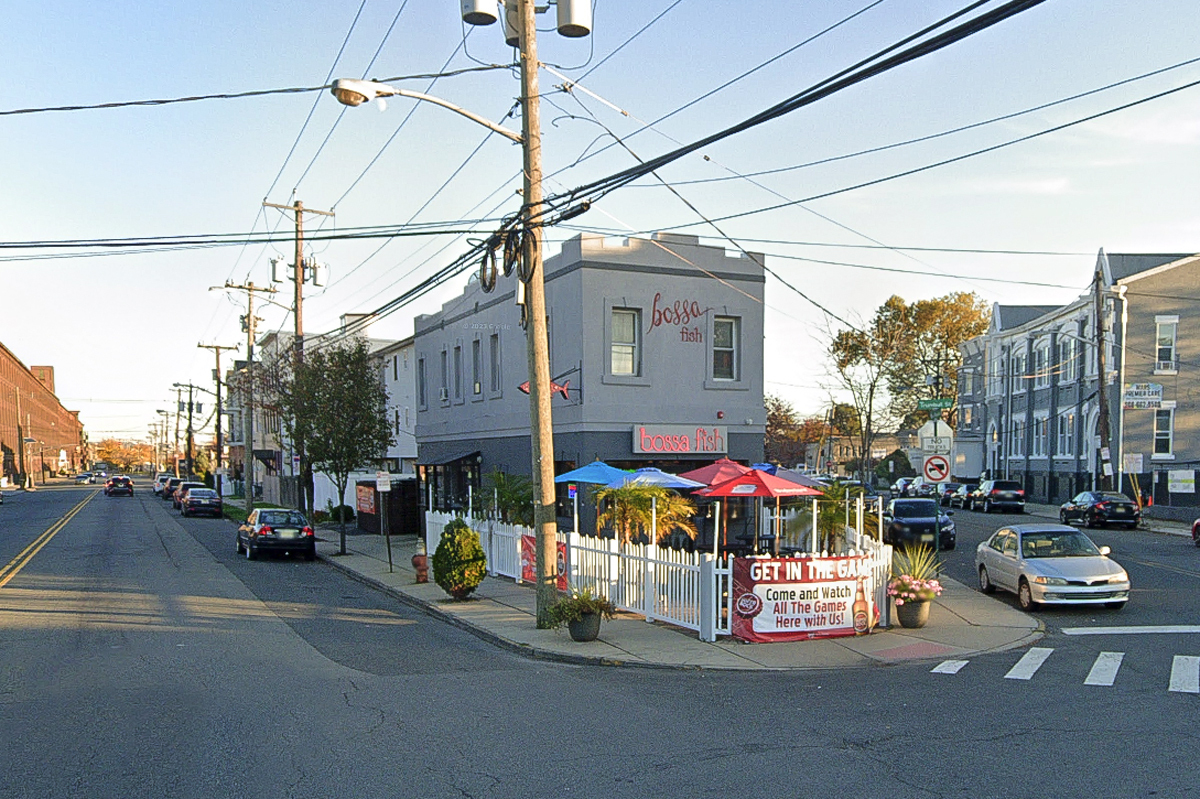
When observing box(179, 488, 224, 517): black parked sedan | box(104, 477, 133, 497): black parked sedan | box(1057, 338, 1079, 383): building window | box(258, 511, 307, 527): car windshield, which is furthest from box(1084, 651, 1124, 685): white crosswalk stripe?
box(104, 477, 133, 497): black parked sedan

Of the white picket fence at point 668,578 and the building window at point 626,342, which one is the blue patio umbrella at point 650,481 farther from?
the building window at point 626,342

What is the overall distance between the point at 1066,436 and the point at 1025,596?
36.5m

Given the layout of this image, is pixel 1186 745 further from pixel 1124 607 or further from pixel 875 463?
pixel 875 463

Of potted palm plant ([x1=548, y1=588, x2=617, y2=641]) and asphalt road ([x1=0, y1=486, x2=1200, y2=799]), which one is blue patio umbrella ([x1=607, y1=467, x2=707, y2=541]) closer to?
potted palm plant ([x1=548, y1=588, x2=617, y2=641])

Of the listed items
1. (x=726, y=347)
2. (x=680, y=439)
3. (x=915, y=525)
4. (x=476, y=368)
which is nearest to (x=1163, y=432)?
(x=915, y=525)

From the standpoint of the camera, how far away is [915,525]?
26766mm

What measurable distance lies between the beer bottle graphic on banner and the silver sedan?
4.07m

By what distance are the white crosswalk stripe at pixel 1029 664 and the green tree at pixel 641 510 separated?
18.9 ft

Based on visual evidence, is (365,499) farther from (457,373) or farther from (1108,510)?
(1108,510)

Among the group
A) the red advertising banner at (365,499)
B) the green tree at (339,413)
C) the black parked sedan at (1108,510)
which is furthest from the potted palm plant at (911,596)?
the black parked sedan at (1108,510)

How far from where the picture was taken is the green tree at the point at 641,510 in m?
16.5

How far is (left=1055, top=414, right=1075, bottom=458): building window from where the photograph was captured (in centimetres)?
4812

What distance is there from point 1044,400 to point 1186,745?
47771 millimetres

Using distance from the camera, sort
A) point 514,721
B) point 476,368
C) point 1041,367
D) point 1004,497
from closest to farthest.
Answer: point 514,721
point 476,368
point 1004,497
point 1041,367
